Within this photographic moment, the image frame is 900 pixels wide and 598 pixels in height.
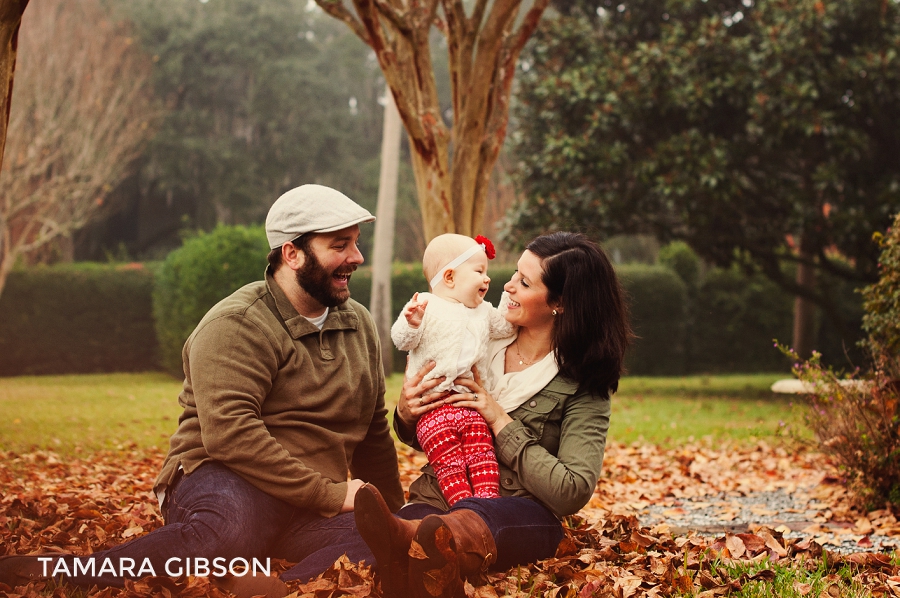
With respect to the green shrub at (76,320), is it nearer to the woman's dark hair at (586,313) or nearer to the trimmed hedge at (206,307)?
the trimmed hedge at (206,307)

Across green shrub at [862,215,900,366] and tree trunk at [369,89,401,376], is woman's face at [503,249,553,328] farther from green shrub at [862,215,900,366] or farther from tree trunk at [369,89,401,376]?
tree trunk at [369,89,401,376]

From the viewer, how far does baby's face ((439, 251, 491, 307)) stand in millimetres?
3266

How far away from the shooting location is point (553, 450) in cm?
325

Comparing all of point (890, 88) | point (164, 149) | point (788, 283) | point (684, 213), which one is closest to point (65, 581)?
point (684, 213)

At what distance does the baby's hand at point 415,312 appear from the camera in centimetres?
314

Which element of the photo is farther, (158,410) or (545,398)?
(158,410)

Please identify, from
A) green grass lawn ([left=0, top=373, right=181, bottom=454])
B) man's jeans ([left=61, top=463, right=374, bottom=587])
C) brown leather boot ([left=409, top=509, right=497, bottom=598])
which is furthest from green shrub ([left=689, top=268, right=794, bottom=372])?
brown leather boot ([left=409, top=509, right=497, bottom=598])

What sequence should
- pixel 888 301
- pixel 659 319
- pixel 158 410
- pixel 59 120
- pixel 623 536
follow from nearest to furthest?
pixel 623 536
pixel 888 301
pixel 158 410
pixel 659 319
pixel 59 120

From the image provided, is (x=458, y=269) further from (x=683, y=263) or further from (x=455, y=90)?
(x=683, y=263)

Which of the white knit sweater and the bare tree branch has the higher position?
the bare tree branch

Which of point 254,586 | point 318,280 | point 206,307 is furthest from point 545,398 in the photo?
point 206,307

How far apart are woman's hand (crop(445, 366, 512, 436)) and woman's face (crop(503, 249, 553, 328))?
1.03 feet

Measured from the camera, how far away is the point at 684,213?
11586mm

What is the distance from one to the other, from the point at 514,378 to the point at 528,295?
1.13 feet
